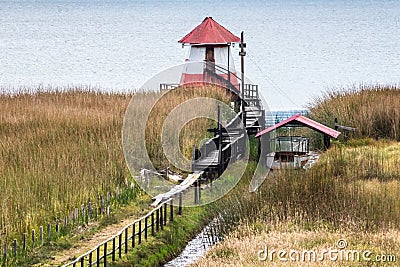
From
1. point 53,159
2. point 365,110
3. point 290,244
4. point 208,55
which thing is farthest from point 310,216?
point 208,55

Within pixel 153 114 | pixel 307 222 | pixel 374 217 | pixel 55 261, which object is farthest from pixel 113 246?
pixel 153 114

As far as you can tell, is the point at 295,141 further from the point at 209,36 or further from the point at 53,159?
the point at 209,36

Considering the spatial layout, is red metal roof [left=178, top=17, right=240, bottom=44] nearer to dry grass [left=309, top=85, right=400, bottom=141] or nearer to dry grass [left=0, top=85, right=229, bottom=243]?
dry grass [left=309, top=85, right=400, bottom=141]

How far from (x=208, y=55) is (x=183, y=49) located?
39.9m

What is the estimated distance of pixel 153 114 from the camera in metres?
23.0

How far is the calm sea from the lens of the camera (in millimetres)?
54312

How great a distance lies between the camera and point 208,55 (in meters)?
33.5

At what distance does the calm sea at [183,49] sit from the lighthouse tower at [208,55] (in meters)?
2.84

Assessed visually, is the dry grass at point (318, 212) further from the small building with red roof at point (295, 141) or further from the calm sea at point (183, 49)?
the calm sea at point (183, 49)

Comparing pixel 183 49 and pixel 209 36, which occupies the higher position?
pixel 183 49

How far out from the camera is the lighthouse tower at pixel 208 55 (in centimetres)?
3291

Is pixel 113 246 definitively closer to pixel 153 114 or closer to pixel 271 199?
pixel 271 199

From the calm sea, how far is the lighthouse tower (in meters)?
2.84

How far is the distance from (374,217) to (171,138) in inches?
302
